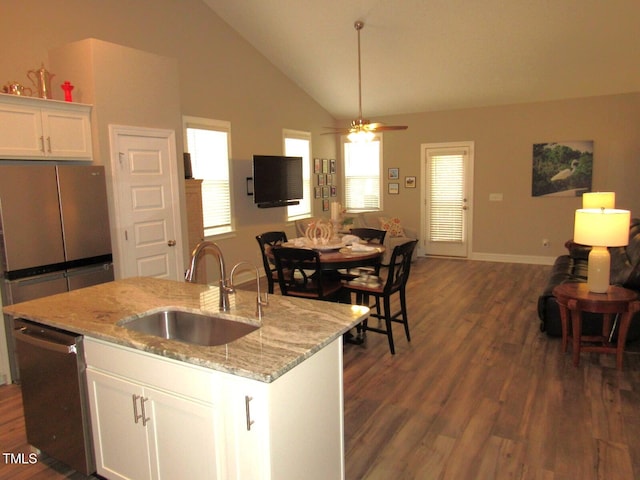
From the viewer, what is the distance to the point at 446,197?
27.3 feet

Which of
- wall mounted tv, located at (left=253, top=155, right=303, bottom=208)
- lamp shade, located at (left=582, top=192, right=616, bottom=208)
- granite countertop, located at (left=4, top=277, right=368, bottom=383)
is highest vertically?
wall mounted tv, located at (left=253, top=155, right=303, bottom=208)

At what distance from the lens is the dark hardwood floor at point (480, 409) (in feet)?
7.87

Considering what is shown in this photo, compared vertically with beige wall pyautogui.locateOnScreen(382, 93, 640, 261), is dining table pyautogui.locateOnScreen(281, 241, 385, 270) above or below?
below

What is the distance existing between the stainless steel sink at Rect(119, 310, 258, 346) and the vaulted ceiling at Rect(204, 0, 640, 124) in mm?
4617

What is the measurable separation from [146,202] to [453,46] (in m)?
4.52

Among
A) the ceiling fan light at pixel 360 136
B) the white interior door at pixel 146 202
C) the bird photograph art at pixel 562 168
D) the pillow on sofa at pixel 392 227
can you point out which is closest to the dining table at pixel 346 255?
the white interior door at pixel 146 202

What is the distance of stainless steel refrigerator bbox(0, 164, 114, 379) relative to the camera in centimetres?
324

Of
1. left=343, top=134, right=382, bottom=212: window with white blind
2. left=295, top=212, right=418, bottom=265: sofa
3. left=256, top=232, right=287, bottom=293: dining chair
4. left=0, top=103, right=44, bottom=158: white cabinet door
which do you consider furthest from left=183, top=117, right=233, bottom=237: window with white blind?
left=343, top=134, right=382, bottom=212: window with white blind

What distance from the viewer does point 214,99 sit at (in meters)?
5.96

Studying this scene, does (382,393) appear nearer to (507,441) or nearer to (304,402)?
(507,441)

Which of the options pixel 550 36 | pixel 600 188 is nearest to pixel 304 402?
pixel 550 36

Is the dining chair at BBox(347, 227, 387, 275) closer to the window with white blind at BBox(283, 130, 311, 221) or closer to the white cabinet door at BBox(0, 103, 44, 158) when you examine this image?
the window with white blind at BBox(283, 130, 311, 221)

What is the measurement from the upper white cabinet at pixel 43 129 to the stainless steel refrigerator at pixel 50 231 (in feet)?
0.60

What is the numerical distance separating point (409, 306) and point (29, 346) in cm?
402
